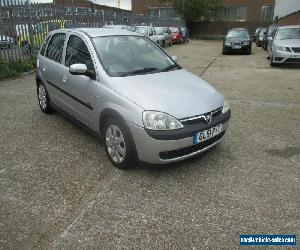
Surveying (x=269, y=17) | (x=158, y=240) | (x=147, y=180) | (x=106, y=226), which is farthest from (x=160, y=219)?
(x=269, y=17)

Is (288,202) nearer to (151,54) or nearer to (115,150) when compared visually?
(115,150)

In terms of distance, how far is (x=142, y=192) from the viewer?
3553mm

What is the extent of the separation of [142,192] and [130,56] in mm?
2108

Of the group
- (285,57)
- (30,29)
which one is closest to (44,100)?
(30,29)

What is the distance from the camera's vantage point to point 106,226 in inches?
118

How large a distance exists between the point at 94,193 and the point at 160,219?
2.83 feet

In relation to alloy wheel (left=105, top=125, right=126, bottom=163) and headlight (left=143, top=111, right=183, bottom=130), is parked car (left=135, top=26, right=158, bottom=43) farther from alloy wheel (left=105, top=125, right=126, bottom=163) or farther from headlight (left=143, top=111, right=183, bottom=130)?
headlight (left=143, top=111, right=183, bottom=130)

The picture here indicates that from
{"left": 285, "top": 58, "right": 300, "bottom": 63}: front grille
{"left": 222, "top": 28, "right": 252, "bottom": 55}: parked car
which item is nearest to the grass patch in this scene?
{"left": 285, "top": 58, "right": 300, "bottom": 63}: front grille

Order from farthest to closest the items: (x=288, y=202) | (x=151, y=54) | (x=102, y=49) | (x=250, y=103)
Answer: (x=250, y=103), (x=151, y=54), (x=102, y=49), (x=288, y=202)

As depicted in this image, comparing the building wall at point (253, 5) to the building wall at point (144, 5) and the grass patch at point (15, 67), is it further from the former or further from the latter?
the grass patch at point (15, 67)

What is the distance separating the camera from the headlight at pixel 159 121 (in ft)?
11.6

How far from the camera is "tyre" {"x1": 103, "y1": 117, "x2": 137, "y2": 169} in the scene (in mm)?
3727

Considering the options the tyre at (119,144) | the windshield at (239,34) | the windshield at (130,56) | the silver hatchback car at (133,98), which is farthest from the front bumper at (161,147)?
the windshield at (239,34)

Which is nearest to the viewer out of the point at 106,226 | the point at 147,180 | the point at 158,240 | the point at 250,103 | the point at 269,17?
the point at 158,240
